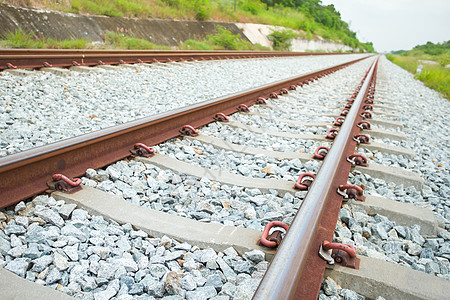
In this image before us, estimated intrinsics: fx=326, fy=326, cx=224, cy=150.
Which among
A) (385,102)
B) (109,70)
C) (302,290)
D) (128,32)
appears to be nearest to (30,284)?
(302,290)

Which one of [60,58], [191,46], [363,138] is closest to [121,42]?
[191,46]

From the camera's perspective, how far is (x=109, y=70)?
5.95 metres

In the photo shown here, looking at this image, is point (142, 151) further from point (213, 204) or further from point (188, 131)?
point (213, 204)

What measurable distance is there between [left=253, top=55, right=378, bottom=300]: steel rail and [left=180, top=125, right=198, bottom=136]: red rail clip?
4.64 ft

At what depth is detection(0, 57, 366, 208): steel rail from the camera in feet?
5.86

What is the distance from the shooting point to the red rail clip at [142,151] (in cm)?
254

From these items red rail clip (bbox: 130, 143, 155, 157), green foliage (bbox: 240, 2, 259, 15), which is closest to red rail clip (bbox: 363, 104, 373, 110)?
red rail clip (bbox: 130, 143, 155, 157)

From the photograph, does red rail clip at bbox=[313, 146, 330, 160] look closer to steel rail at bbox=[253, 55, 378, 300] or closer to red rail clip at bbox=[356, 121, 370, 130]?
steel rail at bbox=[253, 55, 378, 300]

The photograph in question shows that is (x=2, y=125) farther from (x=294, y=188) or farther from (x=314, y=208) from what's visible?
(x=314, y=208)

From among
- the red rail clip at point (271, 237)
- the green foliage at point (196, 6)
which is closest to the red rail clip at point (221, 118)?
the red rail clip at point (271, 237)

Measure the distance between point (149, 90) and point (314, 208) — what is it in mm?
3987

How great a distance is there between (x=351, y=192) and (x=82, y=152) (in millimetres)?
1790

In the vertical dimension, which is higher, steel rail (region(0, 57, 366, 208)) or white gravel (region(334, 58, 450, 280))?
steel rail (region(0, 57, 366, 208))

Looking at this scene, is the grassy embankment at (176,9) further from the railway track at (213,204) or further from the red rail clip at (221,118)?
the railway track at (213,204)
